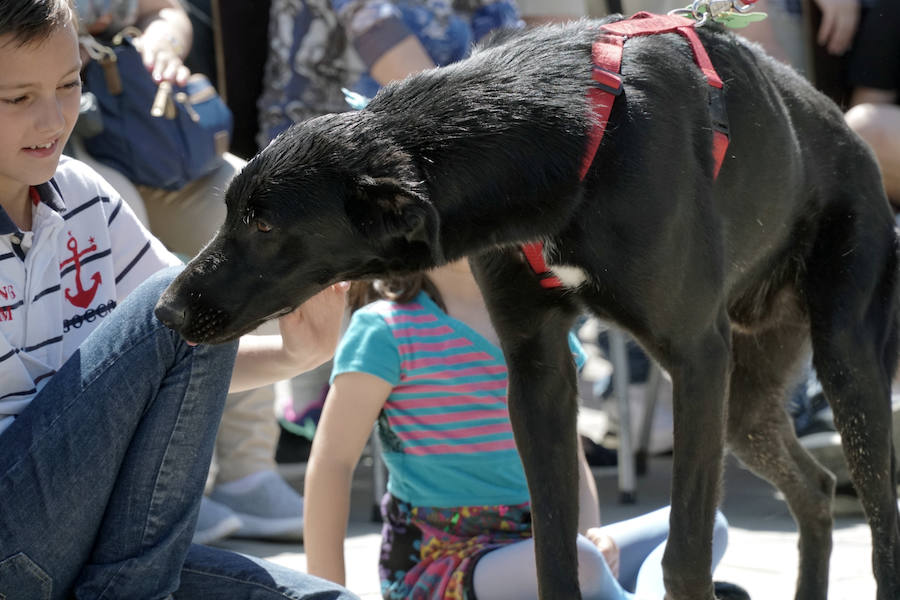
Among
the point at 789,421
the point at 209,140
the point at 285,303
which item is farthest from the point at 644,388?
the point at 285,303

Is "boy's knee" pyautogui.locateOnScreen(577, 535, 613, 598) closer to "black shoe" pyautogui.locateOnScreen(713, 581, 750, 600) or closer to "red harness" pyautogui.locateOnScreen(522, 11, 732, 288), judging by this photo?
"black shoe" pyautogui.locateOnScreen(713, 581, 750, 600)

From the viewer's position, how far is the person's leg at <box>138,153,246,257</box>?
12.7 ft

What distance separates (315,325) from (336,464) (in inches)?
23.7

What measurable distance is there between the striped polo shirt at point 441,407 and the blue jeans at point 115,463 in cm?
67

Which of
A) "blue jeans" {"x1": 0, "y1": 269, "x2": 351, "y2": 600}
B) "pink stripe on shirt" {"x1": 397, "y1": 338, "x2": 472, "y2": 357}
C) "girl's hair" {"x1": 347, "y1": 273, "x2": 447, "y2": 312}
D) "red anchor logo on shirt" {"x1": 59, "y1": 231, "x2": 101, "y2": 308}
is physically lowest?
"pink stripe on shirt" {"x1": 397, "y1": 338, "x2": 472, "y2": 357}

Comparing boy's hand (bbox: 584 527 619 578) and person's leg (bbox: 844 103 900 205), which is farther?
person's leg (bbox: 844 103 900 205)

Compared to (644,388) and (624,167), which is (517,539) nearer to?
(624,167)

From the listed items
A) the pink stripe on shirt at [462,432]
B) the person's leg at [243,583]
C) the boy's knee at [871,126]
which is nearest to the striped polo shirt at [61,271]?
the person's leg at [243,583]

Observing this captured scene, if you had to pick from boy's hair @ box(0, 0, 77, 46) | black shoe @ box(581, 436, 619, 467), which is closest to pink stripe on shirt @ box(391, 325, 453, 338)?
boy's hair @ box(0, 0, 77, 46)

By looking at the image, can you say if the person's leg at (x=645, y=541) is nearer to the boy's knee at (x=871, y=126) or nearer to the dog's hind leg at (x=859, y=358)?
the dog's hind leg at (x=859, y=358)

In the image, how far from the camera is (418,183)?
208cm

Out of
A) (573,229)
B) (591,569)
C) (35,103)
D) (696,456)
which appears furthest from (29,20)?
(591,569)

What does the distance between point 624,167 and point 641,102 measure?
0.48ft

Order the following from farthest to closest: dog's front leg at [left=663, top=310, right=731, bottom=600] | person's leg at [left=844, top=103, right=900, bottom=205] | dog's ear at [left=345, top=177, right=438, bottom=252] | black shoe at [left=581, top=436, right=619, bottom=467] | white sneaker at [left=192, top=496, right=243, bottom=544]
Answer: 1. black shoe at [left=581, top=436, right=619, bottom=467]
2. person's leg at [left=844, top=103, right=900, bottom=205]
3. white sneaker at [left=192, top=496, right=243, bottom=544]
4. dog's front leg at [left=663, top=310, right=731, bottom=600]
5. dog's ear at [left=345, top=177, right=438, bottom=252]
